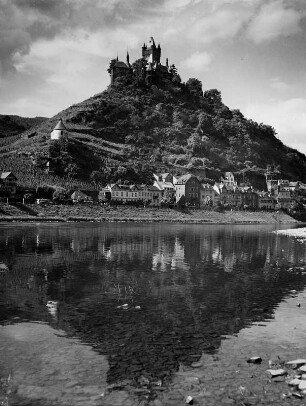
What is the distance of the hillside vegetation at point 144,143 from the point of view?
131m

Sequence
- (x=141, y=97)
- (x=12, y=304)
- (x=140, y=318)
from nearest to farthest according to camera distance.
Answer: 1. (x=140, y=318)
2. (x=12, y=304)
3. (x=141, y=97)

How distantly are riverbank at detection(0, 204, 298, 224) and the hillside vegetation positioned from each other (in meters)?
26.2

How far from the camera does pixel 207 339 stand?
53.7 ft

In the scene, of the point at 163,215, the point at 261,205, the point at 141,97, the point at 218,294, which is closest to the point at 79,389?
the point at 218,294

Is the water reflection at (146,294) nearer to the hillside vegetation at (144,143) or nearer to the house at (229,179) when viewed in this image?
the hillside vegetation at (144,143)

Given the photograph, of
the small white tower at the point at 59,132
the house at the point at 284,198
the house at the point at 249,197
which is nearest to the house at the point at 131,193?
the house at the point at 249,197

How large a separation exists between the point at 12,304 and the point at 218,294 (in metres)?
11.0

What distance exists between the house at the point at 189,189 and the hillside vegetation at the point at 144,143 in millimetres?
12352

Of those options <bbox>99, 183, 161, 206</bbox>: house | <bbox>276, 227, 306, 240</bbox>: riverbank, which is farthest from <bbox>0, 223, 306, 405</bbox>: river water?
<bbox>99, 183, 161, 206</bbox>: house

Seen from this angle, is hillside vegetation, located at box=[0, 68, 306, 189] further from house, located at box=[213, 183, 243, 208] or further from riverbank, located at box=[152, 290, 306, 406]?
riverbank, located at box=[152, 290, 306, 406]

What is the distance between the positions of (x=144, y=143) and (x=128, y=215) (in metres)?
67.9

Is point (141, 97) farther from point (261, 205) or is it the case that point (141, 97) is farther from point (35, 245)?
point (35, 245)

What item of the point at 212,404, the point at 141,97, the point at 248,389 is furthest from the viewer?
the point at 141,97

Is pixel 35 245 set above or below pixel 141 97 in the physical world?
below
